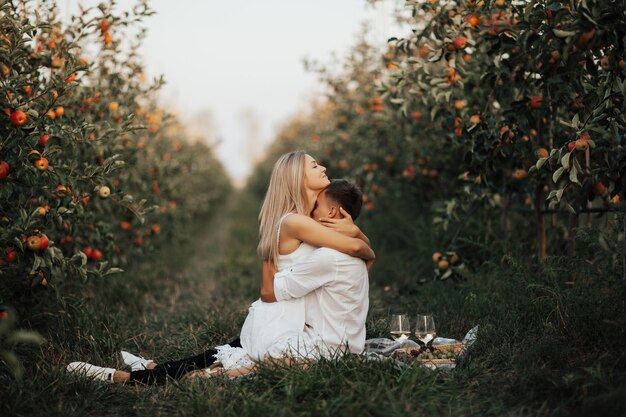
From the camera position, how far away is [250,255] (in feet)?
26.9

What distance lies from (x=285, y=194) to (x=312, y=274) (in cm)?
53

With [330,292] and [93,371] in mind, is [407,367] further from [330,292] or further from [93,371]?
[93,371]

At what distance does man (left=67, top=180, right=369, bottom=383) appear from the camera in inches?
127

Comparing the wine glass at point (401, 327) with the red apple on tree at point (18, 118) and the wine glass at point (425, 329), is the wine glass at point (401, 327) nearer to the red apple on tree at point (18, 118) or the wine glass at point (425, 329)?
the wine glass at point (425, 329)

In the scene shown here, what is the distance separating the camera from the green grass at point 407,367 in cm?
265

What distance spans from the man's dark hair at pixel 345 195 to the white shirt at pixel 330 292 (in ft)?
1.11

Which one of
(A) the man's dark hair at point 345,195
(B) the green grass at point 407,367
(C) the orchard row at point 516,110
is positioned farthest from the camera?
(A) the man's dark hair at point 345,195

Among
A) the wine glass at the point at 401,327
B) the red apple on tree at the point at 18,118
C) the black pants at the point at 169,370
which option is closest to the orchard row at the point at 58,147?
the red apple on tree at the point at 18,118

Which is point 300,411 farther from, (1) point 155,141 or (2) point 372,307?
(1) point 155,141

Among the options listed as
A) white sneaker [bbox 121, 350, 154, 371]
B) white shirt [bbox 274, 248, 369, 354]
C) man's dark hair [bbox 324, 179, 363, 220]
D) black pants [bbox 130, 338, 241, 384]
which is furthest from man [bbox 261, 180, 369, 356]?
white sneaker [bbox 121, 350, 154, 371]

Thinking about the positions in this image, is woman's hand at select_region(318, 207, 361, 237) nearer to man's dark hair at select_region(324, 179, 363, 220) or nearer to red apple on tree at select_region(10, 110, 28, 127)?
man's dark hair at select_region(324, 179, 363, 220)

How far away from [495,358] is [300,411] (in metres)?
1.13

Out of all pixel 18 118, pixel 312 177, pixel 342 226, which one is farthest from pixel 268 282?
pixel 18 118

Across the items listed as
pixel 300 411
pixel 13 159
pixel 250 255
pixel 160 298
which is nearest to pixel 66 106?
pixel 13 159
